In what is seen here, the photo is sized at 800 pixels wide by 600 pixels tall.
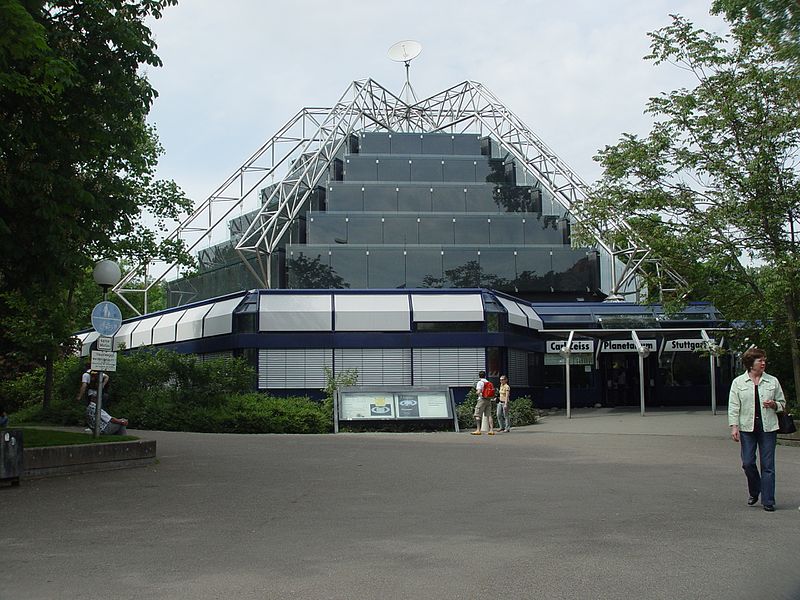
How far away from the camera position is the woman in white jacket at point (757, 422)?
991 centimetres

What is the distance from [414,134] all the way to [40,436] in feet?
117

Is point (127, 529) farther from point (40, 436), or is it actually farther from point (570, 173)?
point (570, 173)

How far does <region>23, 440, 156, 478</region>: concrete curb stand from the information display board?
11.0m

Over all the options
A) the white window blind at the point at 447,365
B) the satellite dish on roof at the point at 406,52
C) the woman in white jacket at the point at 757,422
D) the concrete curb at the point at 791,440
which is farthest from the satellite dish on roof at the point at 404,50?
the woman in white jacket at the point at 757,422

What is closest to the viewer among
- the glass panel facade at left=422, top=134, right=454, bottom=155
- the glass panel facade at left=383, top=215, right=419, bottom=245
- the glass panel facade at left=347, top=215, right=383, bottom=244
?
the glass panel facade at left=347, top=215, right=383, bottom=244

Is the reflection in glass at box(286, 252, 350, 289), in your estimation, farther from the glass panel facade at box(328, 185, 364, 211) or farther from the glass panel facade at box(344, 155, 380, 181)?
the glass panel facade at box(344, 155, 380, 181)

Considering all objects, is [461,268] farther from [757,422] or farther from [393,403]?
[757,422]

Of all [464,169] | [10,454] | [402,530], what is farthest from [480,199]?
[402,530]

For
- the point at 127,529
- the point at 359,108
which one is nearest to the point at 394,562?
the point at 127,529

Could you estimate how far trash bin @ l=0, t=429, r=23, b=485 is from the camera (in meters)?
→ 11.7

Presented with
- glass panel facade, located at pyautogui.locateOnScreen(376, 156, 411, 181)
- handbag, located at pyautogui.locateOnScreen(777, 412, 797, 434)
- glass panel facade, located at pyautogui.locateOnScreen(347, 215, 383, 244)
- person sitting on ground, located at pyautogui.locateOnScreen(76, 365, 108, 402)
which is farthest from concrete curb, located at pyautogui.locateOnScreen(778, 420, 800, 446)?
glass panel facade, located at pyautogui.locateOnScreen(376, 156, 411, 181)

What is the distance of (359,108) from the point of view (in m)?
52.5

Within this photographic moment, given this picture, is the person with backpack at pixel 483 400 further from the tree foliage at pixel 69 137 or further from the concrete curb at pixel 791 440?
the tree foliage at pixel 69 137

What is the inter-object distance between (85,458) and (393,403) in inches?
522
